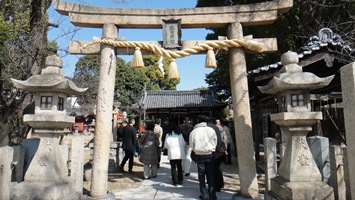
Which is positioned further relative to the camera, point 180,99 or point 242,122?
point 180,99

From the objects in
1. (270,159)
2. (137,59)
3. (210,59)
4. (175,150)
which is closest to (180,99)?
(175,150)

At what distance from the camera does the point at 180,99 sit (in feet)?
89.4

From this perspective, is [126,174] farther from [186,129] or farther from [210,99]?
[210,99]

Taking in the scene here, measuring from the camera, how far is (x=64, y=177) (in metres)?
4.66

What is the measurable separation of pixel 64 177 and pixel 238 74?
4141 millimetres

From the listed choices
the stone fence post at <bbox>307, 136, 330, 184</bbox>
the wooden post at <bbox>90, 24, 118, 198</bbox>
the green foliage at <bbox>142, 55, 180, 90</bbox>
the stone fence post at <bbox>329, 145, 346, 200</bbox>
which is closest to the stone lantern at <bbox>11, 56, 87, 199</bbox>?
the wooden post at <bbox>90, 24, 118, 198</bbox>

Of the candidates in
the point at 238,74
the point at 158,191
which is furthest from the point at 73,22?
the point at 158,191

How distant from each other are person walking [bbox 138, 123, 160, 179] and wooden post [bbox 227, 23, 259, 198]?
10.3 ft

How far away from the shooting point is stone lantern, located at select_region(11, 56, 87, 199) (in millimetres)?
4289

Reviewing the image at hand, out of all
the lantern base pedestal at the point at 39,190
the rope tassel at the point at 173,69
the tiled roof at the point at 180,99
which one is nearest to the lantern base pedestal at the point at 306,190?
the rope tassel at the point at 173,69

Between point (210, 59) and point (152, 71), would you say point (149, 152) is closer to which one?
point (210, 59)

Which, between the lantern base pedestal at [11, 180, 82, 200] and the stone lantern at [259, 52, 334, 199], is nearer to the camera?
the stone lantern at [259, 52, 334, 199]

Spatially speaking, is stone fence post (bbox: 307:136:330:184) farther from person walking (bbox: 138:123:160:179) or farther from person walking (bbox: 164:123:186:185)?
person walking (bbox: 138:123:160:179)

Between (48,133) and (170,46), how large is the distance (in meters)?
3.18
